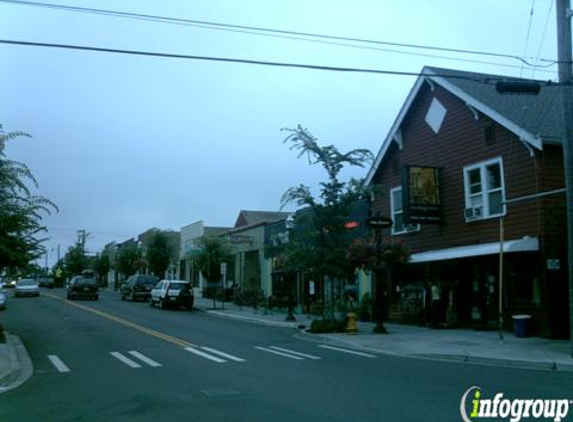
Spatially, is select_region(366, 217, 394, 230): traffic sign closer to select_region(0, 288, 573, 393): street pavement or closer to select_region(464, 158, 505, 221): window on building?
select_region(464, 158, 505, 221): window on building

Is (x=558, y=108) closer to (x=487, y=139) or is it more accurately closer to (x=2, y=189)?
(x=487, y=139)

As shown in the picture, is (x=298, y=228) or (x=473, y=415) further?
(x=298, y=228)

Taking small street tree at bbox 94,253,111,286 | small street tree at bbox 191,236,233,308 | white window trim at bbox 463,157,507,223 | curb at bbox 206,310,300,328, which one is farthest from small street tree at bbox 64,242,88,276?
white window trim at bbox 463,157,507,223

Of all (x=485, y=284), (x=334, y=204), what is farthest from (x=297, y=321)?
(x=485, y=284)

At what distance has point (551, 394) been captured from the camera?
9.77m

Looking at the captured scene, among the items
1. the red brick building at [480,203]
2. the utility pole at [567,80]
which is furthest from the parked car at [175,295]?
the utility pole at [567,80]

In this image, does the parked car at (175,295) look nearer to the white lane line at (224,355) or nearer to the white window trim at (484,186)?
the white window trim at (484,186)

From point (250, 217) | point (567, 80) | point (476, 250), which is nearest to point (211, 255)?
point (250, 217)

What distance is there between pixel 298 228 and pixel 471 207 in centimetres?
1306

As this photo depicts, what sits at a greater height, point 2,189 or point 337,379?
point 2,189

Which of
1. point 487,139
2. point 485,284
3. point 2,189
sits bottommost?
point 485,284

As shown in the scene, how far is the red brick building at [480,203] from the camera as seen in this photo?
18.6 metres

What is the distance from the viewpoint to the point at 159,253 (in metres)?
53.4

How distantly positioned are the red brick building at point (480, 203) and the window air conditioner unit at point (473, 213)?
0.03 m
